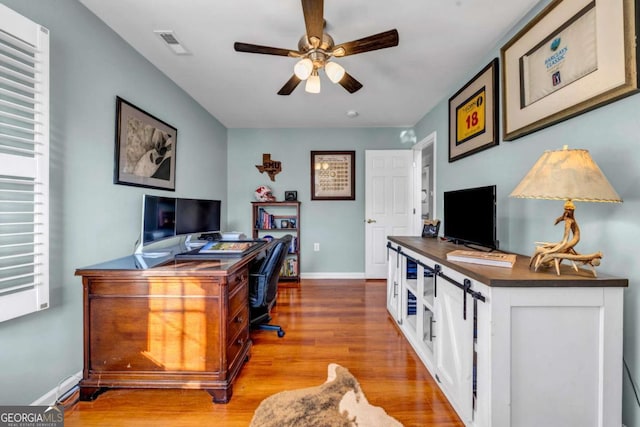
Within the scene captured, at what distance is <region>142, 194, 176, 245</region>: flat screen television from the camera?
1.88 meters

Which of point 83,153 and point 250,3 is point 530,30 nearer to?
point 250,3

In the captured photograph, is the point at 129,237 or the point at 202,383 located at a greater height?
the point at 129,237

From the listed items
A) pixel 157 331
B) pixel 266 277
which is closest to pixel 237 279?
pixel 266 277

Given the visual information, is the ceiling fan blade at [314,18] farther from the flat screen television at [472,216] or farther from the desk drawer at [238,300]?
the desk drawer at [238,300]

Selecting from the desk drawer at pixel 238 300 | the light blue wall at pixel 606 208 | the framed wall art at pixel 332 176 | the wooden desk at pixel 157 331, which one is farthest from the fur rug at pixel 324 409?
the framed wall art at pixel 332 176

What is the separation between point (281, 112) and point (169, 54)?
4.85 ft

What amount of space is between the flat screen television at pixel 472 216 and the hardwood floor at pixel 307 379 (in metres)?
0.98

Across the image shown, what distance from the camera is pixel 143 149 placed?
2238 mm

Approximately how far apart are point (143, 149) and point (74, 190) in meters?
0.72

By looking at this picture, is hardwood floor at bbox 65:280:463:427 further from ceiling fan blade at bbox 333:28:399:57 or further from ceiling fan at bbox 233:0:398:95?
ceiling fan blade at bbox 333:28:399:57

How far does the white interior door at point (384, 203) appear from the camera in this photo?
159 inches

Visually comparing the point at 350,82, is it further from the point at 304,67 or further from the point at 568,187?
the point at 568,187

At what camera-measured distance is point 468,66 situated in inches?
92.8

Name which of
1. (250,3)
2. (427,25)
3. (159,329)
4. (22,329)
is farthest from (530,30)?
(22,329)
